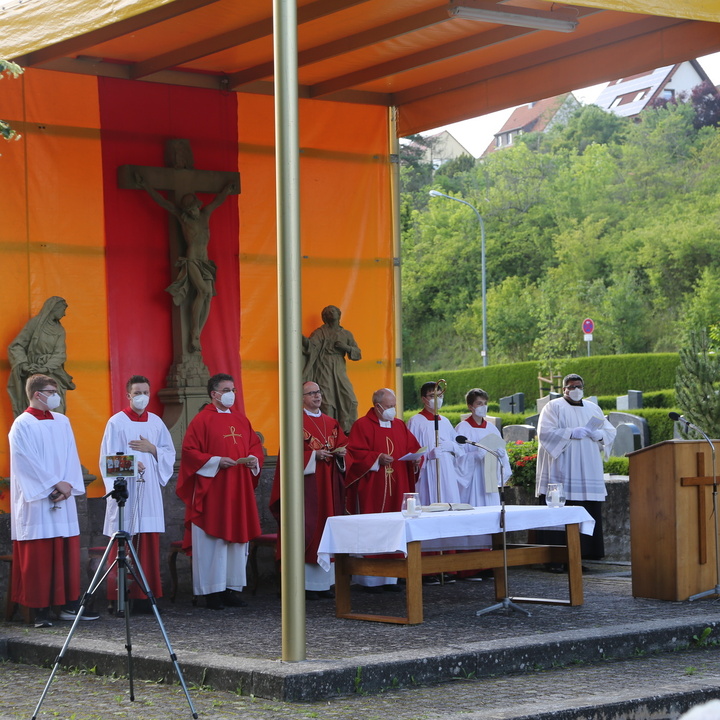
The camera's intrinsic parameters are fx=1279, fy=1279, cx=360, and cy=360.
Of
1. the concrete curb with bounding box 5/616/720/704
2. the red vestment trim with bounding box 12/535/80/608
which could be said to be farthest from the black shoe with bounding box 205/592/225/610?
the concrete curb with bounding box 5/616/720/704

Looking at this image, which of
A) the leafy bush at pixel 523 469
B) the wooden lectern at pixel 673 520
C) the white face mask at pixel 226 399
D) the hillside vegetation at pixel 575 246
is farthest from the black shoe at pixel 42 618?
the hillside vegetation at pixel 575 246

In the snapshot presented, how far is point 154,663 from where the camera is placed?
7.53m

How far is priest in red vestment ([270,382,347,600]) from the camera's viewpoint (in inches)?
415

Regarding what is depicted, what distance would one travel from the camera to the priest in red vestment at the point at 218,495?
10203mm

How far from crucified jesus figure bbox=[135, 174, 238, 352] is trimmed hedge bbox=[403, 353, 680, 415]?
74.1ft

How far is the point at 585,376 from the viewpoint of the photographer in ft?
126

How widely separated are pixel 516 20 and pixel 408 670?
16.5ft

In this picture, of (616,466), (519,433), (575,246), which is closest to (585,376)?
(575,246)

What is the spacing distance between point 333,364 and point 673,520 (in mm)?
3978

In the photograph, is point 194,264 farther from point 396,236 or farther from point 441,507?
point 441,507

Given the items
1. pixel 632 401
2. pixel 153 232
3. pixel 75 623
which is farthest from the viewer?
pixel 632 401

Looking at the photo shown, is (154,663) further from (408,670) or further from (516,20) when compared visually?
(516,20)

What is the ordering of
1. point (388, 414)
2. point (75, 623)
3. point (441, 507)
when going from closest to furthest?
point (75, 623) → point (441, 507) → point (388, 414)

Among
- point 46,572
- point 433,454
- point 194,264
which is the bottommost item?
point 46,572
